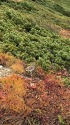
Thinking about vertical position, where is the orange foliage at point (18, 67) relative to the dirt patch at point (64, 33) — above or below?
above

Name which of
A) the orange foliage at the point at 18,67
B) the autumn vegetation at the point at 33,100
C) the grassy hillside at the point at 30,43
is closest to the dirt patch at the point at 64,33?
the grassy hillside at the point at 30,43

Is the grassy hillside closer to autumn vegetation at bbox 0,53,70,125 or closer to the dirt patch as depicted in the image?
the dirt patch

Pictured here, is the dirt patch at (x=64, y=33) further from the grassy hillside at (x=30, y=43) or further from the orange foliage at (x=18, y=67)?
the orange foliage at (x=18, y=67)

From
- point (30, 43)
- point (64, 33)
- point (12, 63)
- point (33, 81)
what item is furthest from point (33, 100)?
point (64, 33)

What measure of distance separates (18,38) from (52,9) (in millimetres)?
29677

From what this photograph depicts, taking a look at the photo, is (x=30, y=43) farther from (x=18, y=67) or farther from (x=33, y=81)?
(x=33, y=81)

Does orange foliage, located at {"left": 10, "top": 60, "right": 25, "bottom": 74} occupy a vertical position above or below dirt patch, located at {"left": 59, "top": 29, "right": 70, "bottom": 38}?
above

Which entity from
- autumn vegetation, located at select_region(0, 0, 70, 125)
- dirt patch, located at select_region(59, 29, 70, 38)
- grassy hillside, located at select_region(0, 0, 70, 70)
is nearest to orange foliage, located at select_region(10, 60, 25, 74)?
autumn vegetation, located at select_region(0, 0, 70, 125)

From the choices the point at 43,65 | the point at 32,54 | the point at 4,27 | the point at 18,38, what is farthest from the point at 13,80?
the point at 4,27

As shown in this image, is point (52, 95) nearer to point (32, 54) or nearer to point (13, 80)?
point (13, 80)

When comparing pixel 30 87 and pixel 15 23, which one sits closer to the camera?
pixel 30 87

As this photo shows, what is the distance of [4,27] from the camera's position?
86.1ft

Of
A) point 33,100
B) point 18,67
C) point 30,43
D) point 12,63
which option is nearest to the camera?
point 33,100

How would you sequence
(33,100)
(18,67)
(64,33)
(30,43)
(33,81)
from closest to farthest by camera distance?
(33,100)
(33,81)
(18,67)
(30,43)
(64,33)
